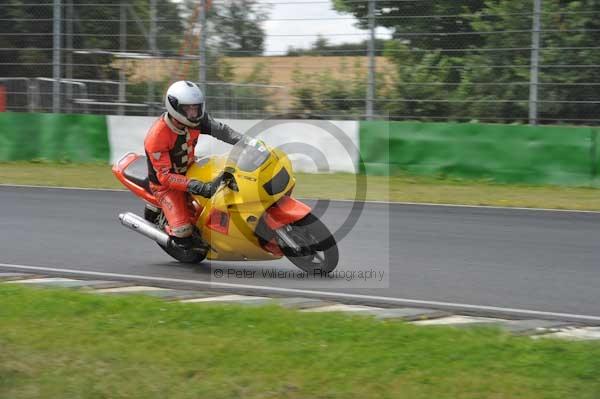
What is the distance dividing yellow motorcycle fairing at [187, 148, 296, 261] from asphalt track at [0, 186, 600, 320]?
0.27 m

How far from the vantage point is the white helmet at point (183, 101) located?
7633 millimetres

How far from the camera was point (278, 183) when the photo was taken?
736 centimetres

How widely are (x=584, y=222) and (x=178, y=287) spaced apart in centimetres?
601

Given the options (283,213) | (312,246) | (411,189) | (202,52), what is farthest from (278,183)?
(202,52)

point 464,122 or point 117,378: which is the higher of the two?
point 464,122

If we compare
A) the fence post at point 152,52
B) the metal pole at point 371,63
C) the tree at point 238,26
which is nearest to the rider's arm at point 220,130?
the metal pole at point 371,63

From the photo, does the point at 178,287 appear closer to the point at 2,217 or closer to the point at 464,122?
the point at 2,217

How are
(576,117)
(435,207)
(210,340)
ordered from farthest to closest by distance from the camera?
(576,117) < (435,207) < (210,340)

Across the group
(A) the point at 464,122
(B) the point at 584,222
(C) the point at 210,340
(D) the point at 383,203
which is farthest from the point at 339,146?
(C) the point at 210,340

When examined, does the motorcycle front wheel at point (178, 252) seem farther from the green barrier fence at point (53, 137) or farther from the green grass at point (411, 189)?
the green barrier fence at point (53, 137)

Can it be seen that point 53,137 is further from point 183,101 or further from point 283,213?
point 283,213

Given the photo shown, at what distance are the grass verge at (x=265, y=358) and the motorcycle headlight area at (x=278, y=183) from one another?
1345 millimetres

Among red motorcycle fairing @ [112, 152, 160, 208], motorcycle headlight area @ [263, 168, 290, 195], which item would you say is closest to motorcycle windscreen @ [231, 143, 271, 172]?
motorcycle headlight area @ [263, 168, 290, 195]

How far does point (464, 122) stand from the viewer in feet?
52.5
